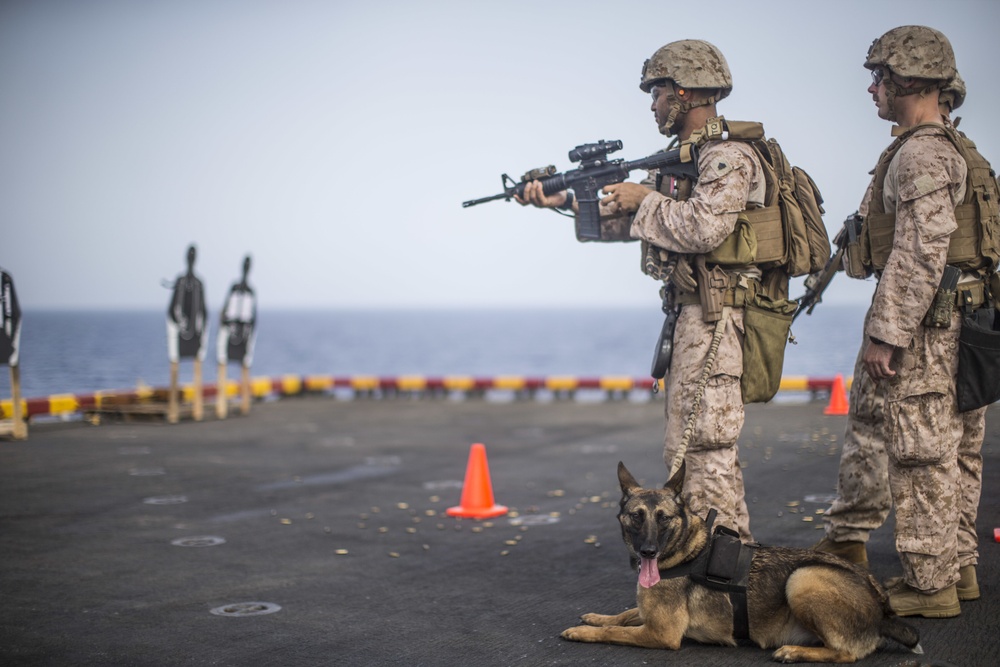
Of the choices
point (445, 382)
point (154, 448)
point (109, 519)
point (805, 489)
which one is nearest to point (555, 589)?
point (805, 489)

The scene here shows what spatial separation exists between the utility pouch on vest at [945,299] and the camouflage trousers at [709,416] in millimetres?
955

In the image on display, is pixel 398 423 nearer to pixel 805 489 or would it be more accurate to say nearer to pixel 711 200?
A: pixel 805 489

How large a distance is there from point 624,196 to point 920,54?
5.46 feet

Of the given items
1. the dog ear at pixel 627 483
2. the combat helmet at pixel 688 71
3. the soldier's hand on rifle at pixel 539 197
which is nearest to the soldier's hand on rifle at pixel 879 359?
the dog ear at pixel 627 483

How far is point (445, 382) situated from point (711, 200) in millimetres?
15532

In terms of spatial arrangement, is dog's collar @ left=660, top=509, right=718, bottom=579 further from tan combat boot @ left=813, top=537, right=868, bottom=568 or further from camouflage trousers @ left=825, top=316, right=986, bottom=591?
tan combat boot @ left=813, top=537, right=868, bottom=568

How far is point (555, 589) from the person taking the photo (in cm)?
592

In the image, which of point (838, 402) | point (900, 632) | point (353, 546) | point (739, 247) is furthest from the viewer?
point (838, 402)

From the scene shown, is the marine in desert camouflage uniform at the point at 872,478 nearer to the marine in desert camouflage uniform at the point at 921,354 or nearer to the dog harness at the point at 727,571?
the marine in desert camouflage uniform at the point at 921,354

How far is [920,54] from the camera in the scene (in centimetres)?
502

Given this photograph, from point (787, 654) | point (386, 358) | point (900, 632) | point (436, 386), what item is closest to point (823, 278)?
point (900, 632)

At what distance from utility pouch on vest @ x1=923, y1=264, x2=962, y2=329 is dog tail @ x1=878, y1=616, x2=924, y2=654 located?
1.49m

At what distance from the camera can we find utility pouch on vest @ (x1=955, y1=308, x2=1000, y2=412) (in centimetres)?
486

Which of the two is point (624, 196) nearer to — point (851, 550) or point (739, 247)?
point (739, 247)
